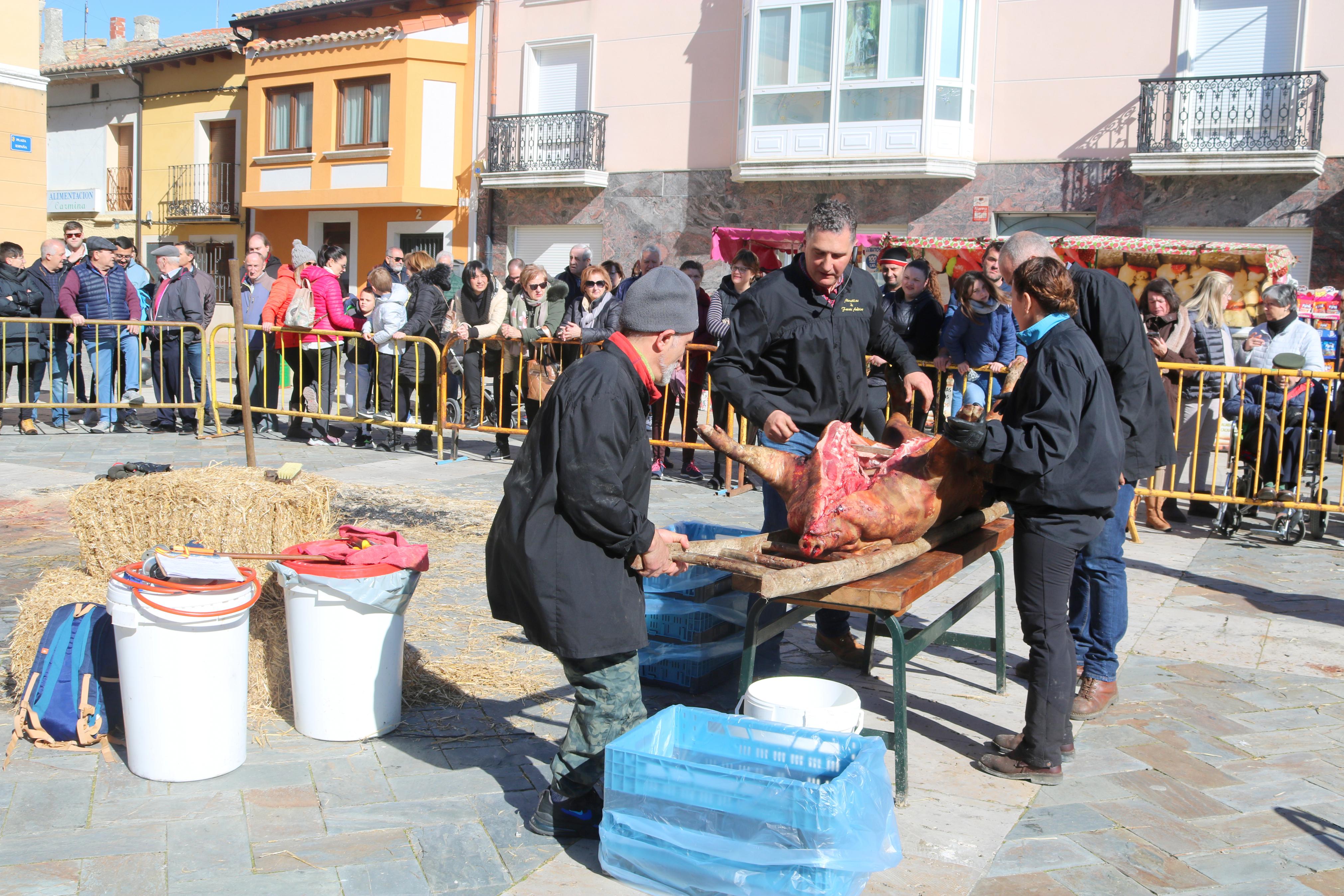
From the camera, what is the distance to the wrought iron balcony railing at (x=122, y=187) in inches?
1191

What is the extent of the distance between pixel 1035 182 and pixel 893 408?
1060 centimetres

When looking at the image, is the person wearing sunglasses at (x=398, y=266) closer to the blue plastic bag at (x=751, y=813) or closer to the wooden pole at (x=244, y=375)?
the wooden pole at (x=244, y=375)

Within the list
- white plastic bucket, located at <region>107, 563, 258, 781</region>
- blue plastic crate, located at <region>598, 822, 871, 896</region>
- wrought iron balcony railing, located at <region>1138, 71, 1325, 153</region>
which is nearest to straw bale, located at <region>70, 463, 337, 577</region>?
white plastic bucket, located at <region>107, 563, 258, 781</region>

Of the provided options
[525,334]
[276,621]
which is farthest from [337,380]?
[276,621]

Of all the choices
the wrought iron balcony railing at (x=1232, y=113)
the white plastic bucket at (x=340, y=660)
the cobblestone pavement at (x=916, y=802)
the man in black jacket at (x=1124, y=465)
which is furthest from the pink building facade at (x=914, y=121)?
the white plastic bucket at (x=340, y=660)

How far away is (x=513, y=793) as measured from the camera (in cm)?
378

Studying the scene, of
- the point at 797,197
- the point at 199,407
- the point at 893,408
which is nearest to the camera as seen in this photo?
the point at 893,408

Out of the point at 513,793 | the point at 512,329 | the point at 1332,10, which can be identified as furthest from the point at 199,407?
the point at 1332,10

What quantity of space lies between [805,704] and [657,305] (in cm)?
138

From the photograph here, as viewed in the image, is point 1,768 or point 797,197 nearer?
point 1,768

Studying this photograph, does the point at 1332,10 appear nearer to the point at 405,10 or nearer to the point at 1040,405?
the point at 1040,405

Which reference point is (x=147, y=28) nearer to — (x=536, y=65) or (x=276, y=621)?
(x=536, y=65)

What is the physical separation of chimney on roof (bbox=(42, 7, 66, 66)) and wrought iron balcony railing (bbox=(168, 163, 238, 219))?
7627 mm

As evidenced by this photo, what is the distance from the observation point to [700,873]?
120 inches
